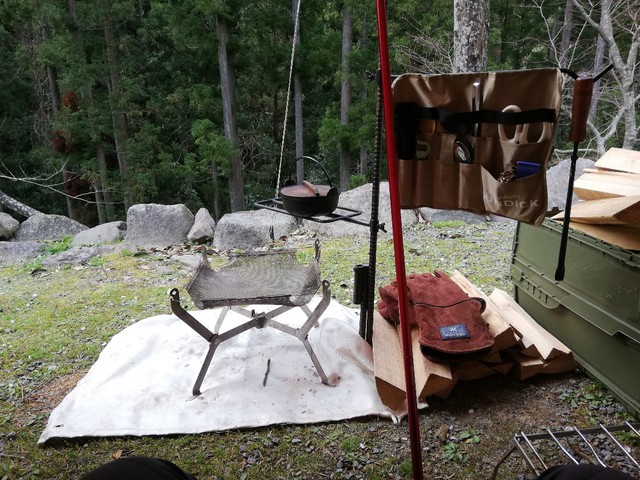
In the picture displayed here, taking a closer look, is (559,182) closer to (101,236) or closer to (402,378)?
(402,378)

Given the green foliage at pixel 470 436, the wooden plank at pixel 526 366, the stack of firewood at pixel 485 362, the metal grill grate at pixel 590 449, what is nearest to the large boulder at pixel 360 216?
the stack of firewood at pixel 485 362

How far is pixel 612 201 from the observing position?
7.63ft

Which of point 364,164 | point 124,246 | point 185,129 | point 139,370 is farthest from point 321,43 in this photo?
point 139,370

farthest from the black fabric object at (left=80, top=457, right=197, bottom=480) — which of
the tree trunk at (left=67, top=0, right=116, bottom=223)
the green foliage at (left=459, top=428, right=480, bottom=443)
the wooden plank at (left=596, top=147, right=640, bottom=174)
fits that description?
the tree trunk at (left=67, top=0, right=116, bottom=223)

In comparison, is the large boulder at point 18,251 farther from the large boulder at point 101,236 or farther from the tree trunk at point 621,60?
the tree trunk at point 621,60

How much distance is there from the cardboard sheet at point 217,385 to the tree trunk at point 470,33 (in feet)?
13.4

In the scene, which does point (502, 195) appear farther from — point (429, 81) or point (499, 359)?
point (499, 359)

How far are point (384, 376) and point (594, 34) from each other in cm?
1482

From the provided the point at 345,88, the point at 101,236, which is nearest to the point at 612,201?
the point at 101,236

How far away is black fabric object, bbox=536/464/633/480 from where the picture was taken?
3.24 feet

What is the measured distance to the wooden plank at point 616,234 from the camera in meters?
2.12

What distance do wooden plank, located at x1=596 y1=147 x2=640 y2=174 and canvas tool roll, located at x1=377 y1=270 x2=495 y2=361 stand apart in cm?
113

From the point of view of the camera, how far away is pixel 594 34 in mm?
12992

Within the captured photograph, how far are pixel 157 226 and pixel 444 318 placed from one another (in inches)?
218
